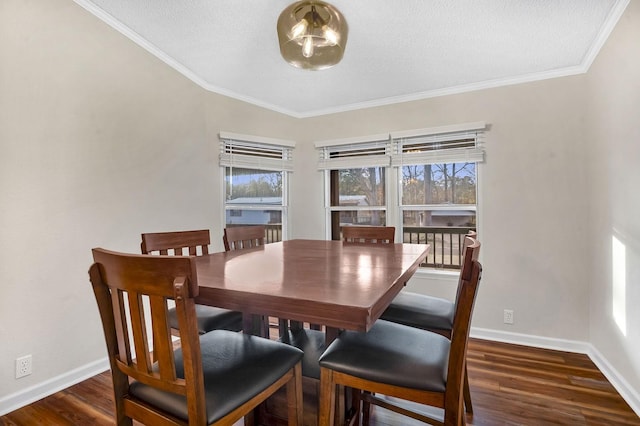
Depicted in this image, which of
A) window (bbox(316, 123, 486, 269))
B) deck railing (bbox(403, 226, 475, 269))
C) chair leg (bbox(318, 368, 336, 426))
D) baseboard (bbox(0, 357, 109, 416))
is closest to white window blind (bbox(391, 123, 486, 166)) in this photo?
window (bbox(316, 123, 486, 269))

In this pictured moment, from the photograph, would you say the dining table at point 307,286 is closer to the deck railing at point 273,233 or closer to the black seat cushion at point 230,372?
the black seat cushion at point 230,372

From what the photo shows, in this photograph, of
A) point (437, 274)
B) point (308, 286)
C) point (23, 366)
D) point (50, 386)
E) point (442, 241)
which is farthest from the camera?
point (442, 241)

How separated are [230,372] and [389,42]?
2386mm

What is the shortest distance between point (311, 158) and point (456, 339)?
2.93 meters

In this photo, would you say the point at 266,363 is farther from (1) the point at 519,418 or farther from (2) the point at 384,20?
(2) the point at 384,20

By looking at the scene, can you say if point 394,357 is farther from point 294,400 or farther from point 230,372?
point 230,372

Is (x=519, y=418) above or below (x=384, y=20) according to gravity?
below

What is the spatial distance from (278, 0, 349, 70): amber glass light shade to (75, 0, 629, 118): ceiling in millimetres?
446

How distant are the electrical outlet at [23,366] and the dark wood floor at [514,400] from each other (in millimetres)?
193

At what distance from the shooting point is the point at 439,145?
10.2ft

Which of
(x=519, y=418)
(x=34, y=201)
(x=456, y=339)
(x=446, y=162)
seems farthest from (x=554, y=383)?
(x=34, y=201)

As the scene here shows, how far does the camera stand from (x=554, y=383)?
2070 mm

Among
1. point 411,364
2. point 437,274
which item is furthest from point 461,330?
point 437,274

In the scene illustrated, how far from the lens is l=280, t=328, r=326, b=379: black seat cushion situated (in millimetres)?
1567
